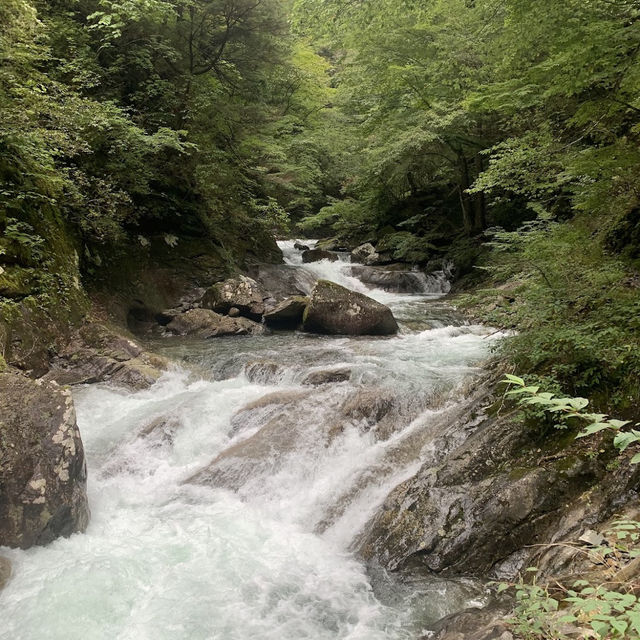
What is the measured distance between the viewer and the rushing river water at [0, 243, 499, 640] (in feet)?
12.8

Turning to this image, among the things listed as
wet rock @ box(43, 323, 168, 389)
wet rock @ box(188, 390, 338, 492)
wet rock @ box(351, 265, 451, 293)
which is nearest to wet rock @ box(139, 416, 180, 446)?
wet rock @ box(188, 390, 338, 492)

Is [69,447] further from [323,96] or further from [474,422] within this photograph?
[323,96]

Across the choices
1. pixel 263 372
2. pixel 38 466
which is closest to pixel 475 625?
pixel 38 466

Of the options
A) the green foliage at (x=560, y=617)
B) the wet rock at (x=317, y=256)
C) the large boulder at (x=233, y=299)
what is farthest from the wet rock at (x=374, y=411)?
the wet rock at (x=317, y=256)

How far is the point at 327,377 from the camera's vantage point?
776 cm

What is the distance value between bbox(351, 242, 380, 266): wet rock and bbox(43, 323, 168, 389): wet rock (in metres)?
11.8

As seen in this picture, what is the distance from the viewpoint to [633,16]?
4.93 m

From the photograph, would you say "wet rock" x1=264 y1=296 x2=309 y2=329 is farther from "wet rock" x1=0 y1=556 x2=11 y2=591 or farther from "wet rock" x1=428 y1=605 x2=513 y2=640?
"wet rock" x1=428 y1=605 x2=513 y2=640

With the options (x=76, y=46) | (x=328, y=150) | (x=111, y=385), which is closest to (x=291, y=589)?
(x=111, y=385)

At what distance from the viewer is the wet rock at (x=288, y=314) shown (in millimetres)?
11945

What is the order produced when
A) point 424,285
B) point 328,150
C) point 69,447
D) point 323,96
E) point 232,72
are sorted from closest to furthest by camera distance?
point 69,447, point 232,72, point 424,285, point 328,150, point 323,96

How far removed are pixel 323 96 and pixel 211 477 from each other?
20.7 metres

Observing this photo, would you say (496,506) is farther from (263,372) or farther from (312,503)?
(263,372)

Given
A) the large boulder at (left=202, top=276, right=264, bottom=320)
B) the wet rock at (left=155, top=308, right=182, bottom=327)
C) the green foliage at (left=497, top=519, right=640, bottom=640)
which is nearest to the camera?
the green foliage at (left=497, top=519, right=640, bottom=640)
